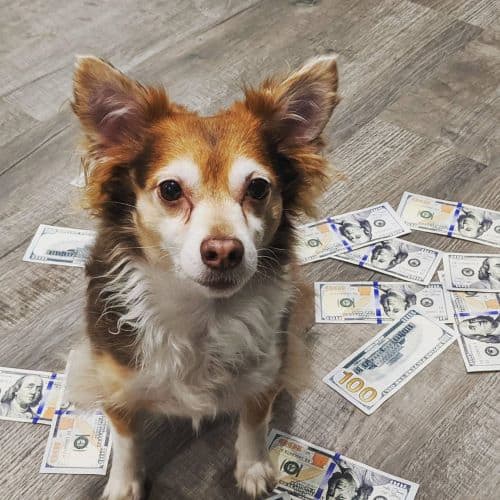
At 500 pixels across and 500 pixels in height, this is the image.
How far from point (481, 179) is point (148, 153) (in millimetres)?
1640

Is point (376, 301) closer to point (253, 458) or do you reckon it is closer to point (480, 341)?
point (480, 341)

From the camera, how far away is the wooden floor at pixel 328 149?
1.83m

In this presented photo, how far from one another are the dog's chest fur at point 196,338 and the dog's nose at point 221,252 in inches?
7.1

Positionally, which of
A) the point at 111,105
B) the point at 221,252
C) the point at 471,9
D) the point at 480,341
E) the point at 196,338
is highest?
the point at 111,105

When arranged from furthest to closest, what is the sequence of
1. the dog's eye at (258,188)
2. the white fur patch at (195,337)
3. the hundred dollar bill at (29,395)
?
the hundred dollar bill at (29,395) < the white fur patch at (195,337) < the dog's eye at (258,188)

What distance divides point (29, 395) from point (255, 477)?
0.70 m

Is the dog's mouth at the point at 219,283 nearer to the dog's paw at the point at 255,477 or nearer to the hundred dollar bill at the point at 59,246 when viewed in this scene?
the dog's paw at the point at 255,477

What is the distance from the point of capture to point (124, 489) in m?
1.70

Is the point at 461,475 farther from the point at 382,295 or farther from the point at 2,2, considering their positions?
the point at 2,2

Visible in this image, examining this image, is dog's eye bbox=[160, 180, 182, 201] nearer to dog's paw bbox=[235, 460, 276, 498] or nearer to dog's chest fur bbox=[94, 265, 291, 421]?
dog's chest fur bbox=[94, 265, 291, 421]

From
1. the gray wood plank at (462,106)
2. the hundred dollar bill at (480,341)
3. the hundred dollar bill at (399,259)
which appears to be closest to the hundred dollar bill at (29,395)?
the hundred dollar bill at (399,259)

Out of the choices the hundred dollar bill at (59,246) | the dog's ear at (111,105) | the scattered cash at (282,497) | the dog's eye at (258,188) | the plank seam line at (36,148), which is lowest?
the scattered cash at (282,497)

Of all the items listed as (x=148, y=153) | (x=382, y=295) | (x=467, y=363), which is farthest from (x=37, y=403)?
(x=467, y=363)

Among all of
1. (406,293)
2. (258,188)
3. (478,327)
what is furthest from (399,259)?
(258,188)
